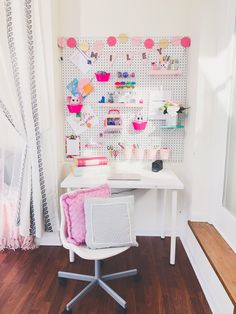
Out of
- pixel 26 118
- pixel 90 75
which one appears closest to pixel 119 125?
pixel 90 75

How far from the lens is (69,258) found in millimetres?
2355

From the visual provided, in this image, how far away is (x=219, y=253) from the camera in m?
1.74

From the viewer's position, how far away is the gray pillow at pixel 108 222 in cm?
175

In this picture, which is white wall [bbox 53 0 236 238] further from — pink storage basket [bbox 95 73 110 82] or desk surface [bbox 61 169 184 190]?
pink storage basket [bbox 95 73 110 82]

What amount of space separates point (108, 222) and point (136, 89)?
138 centimetres

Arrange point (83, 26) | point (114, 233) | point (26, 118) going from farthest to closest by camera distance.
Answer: point (83, 26) → point (26, 118) → point (114, 233)

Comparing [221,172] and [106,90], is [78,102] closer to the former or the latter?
[106,90]

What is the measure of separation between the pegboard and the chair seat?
1.12 m

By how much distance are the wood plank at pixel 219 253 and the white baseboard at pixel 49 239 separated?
4.18 ft

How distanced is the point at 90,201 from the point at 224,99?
127cm

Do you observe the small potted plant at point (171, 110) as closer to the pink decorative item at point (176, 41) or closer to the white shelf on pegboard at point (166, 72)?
the white shelf on pegboard at point (166, 72)

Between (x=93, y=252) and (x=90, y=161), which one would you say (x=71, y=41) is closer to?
(x=90, y=161)

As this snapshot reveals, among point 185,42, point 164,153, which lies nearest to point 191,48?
point 185,42

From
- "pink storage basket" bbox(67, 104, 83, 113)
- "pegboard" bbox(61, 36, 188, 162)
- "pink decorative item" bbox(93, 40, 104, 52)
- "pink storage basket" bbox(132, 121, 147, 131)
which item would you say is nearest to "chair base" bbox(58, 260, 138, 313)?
"pegboard" bbox(61, 36, 188, 162)
